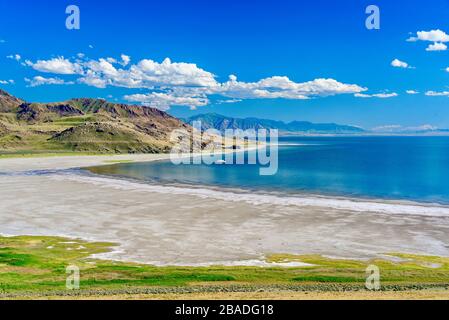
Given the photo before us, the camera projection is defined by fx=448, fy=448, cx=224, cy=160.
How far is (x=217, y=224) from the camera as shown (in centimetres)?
5191

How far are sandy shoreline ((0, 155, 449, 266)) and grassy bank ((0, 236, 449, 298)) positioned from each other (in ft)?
9.55

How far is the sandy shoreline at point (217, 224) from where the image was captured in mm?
40188

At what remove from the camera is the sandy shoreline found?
4019 centimetres

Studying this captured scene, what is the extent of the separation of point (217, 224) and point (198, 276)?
20907mm

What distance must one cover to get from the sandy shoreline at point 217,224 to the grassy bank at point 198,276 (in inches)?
115
